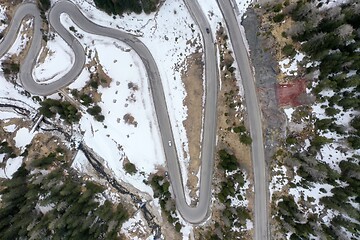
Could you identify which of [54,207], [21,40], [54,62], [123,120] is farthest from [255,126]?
[21,40]

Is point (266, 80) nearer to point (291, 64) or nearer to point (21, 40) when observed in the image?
point (291, 64)

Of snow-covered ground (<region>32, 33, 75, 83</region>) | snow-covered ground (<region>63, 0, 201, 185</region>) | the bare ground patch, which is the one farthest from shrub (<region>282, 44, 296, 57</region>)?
snow-covered ground (<region>32, 33, 75, 83</region>)

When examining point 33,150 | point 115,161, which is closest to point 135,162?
point 115,161

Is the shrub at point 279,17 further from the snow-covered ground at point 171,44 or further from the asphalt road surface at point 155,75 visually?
the snow-covered ground at point 171,44

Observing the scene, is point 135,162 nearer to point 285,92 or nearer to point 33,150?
point 33,150

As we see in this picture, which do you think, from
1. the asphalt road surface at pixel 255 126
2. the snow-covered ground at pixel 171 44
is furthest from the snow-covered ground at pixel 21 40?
the asphalt road surface at pixel 255 126

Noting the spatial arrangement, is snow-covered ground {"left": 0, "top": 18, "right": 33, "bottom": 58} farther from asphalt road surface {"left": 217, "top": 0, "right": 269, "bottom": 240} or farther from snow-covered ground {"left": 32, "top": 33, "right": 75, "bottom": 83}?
asphalt road surface {"left": 217, "top": 0, "right": 269, "bottom": 240}
